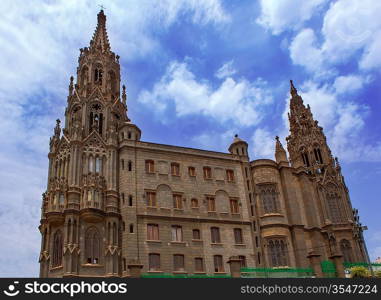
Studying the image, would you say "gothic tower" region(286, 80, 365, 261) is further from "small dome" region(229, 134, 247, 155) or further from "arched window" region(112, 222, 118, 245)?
"arched window" region(112, 222, 118, 245)

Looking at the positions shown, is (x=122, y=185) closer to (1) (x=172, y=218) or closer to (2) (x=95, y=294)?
(1) (x=172, y=218)

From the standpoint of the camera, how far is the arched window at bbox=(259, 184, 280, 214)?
51.3 meters

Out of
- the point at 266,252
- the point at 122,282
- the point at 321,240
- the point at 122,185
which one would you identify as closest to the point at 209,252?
the point at 266,252

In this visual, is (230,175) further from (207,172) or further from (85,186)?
(85,186)

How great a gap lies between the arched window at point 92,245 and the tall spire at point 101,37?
96.6ft

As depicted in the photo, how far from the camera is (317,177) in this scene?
59594 millimetres

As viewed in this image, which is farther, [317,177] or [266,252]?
[317,177]

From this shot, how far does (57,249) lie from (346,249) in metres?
37.2

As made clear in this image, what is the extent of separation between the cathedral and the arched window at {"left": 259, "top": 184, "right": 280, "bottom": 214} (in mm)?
133

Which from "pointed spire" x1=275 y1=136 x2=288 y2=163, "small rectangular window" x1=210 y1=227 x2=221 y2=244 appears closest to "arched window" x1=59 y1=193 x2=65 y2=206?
"small rectangular window" x1=210 y1=227 x2=221 y2=244

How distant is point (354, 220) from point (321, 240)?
25.0 ft

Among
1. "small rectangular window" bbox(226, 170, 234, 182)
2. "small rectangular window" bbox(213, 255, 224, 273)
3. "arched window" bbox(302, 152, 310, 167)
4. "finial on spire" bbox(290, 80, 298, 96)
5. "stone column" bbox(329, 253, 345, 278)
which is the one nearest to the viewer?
"stone column" bbox(329, 253, 345, 278)

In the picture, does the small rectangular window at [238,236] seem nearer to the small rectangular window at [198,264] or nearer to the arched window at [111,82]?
Result: the small rectangular window at [198,264]

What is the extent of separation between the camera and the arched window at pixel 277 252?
157 ft
